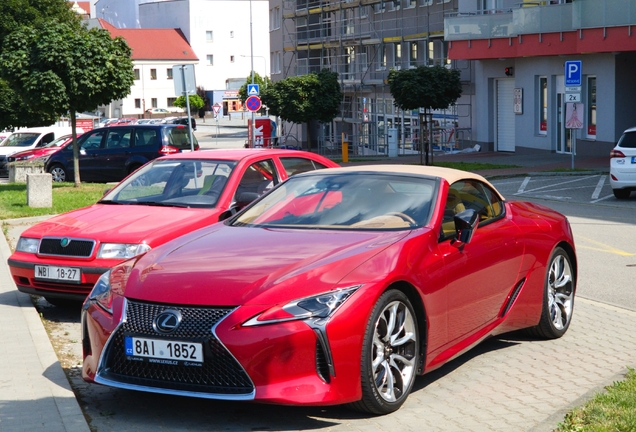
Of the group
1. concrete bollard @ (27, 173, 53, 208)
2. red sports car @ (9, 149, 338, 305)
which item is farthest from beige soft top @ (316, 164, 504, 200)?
concrete bollard @ (27, 173, 53, 208)

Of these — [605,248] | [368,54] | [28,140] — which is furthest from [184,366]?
[368,54]

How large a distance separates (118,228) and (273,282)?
12.1 ft

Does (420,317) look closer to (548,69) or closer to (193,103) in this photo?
(548,69)

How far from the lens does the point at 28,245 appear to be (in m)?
8.77

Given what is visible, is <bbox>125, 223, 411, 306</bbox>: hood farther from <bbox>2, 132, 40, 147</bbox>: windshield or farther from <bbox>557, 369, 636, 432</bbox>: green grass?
<bbox>2, 132, 40, 147</bbox>: windshield

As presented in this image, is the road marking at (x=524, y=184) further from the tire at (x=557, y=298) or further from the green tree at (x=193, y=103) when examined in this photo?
the green tree at (x=193, y=103)

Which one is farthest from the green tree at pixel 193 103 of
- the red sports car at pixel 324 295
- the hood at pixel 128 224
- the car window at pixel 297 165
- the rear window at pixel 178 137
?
the red sports car at pixel 324 295

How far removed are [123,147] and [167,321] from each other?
863 inches

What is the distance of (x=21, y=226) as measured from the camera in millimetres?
16156

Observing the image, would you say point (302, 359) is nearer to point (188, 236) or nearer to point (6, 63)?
point (188, 236)

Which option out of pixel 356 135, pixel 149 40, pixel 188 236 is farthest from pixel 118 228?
pixel 149 40

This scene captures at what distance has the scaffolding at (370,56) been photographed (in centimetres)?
4650

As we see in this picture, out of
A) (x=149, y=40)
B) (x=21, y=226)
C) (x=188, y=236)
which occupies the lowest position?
(x=21, y=226)

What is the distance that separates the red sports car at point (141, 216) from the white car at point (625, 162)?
11.2 metres
